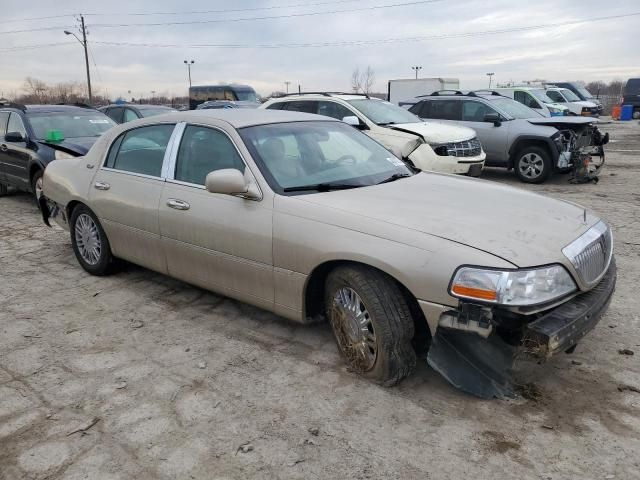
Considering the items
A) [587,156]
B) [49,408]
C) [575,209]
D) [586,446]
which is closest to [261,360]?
[49,408]

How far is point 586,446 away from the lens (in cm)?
269

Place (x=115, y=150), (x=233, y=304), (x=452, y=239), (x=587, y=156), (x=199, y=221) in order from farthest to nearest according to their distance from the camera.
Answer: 1. (x=587, y=156)
2. (x=115, y=150)
3. (x=233, y=304)
4. (x=199, y=221)
5. (x=452, y=239)

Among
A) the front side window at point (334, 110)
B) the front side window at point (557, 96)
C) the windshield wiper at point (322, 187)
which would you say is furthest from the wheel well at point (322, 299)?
the front side window at point (557, 96)

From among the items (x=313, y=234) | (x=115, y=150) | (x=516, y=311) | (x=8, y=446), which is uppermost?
(x=115, y=150)

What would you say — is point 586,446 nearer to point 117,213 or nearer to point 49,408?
point 49,408

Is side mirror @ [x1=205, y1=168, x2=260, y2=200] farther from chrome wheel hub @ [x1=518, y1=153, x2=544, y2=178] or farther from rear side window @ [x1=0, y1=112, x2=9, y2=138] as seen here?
chrome wheel hub @ [x1=518, y1=153, x2=544, y2=178]

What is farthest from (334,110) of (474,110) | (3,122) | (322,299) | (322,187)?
(322,299)

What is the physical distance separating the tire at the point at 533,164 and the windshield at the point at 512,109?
1.03 meters

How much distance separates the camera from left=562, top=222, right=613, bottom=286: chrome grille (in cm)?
301

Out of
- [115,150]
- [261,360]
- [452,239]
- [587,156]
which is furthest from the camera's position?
[587,156]

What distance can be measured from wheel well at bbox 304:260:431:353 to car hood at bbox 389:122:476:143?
6.03 meters

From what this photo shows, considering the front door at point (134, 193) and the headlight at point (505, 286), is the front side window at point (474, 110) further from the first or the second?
the headlight at point (505, 286)

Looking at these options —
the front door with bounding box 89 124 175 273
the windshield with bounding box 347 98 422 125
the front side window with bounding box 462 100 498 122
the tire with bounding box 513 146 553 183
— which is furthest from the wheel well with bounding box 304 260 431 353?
the front side window with bounding box 462 100 498 122

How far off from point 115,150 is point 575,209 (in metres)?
3.86
